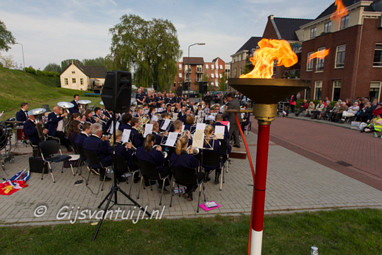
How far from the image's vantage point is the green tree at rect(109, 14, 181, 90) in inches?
1204

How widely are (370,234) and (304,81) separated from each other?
391 cm

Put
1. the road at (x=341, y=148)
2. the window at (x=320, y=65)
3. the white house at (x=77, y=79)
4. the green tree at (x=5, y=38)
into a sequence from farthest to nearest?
the white house at (x=77, y=79) < the green tree at (x=5, y=38) < the window at (x=320, y=65) < the road at (x=341, y=148)

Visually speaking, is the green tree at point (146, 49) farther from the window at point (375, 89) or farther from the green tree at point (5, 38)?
the green tree at point (5, 38)

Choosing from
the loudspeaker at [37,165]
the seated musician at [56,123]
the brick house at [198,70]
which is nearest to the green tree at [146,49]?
the seated musician at [56,123]

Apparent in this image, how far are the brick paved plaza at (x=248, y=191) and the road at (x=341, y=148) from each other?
4 cm

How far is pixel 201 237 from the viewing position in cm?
428

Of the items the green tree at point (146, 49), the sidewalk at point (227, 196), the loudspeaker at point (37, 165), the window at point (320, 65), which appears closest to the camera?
the sidewalk at point (227, 196)

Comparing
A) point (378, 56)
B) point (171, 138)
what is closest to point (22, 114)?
point (171, 138)

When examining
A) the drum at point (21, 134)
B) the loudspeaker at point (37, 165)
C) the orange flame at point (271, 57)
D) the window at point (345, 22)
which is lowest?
the loudspeaker at point (37, 165)

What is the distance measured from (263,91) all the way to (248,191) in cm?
459

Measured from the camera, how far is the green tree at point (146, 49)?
30594mm

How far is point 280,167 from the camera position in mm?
8461

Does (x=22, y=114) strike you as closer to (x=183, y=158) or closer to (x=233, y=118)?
(x=183, y=158)

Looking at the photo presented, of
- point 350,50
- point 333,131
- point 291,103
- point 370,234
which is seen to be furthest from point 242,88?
point 350,50
